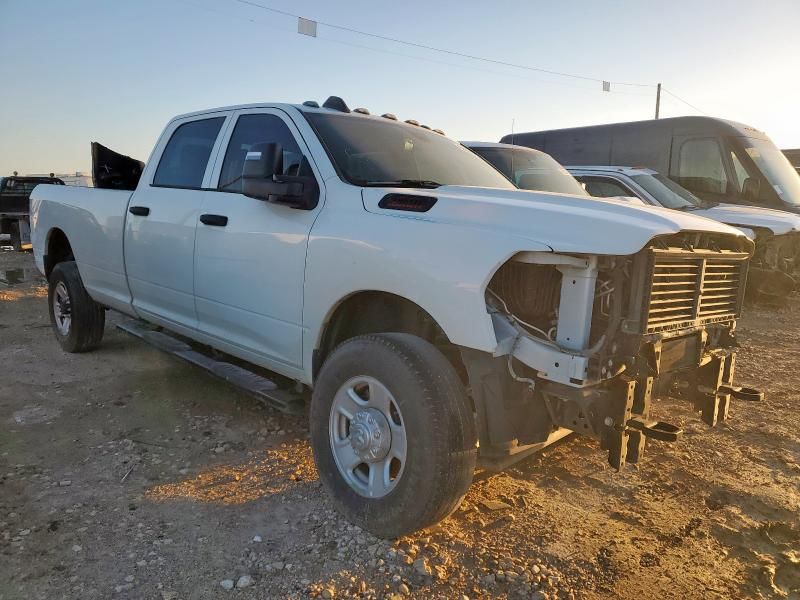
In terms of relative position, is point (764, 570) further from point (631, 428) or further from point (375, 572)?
point (375, 572)

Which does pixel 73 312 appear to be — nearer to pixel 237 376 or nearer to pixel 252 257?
pixel 237 376

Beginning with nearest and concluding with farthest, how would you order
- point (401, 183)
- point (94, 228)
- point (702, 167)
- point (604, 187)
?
point (401, 183) → point (94, 228) → point (604, 187) → point (702, 167)

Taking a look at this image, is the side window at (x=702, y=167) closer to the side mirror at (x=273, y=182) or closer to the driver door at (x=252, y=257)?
the driver door at (x=252, y=257)

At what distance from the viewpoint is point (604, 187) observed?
8602 mm

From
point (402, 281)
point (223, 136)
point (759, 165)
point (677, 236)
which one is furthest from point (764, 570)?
point (759, 165)

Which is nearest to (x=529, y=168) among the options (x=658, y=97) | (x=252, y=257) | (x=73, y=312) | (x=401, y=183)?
(x=401, y=183)

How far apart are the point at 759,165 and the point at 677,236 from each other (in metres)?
8.16

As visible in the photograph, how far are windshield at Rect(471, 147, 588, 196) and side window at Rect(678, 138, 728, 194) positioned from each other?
3.91 m

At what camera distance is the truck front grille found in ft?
7.99

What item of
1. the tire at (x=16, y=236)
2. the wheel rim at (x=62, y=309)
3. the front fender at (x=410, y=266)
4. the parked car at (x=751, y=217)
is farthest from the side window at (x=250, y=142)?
the tire at (x=16, y=236)

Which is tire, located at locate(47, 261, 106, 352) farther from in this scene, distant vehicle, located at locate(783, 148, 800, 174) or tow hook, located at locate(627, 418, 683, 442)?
distant vehicle, located at locate(783, 148, 800, 174)

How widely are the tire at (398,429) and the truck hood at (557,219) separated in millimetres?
590

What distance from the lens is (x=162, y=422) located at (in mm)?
4078

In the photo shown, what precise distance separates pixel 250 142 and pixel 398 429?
2.22m
